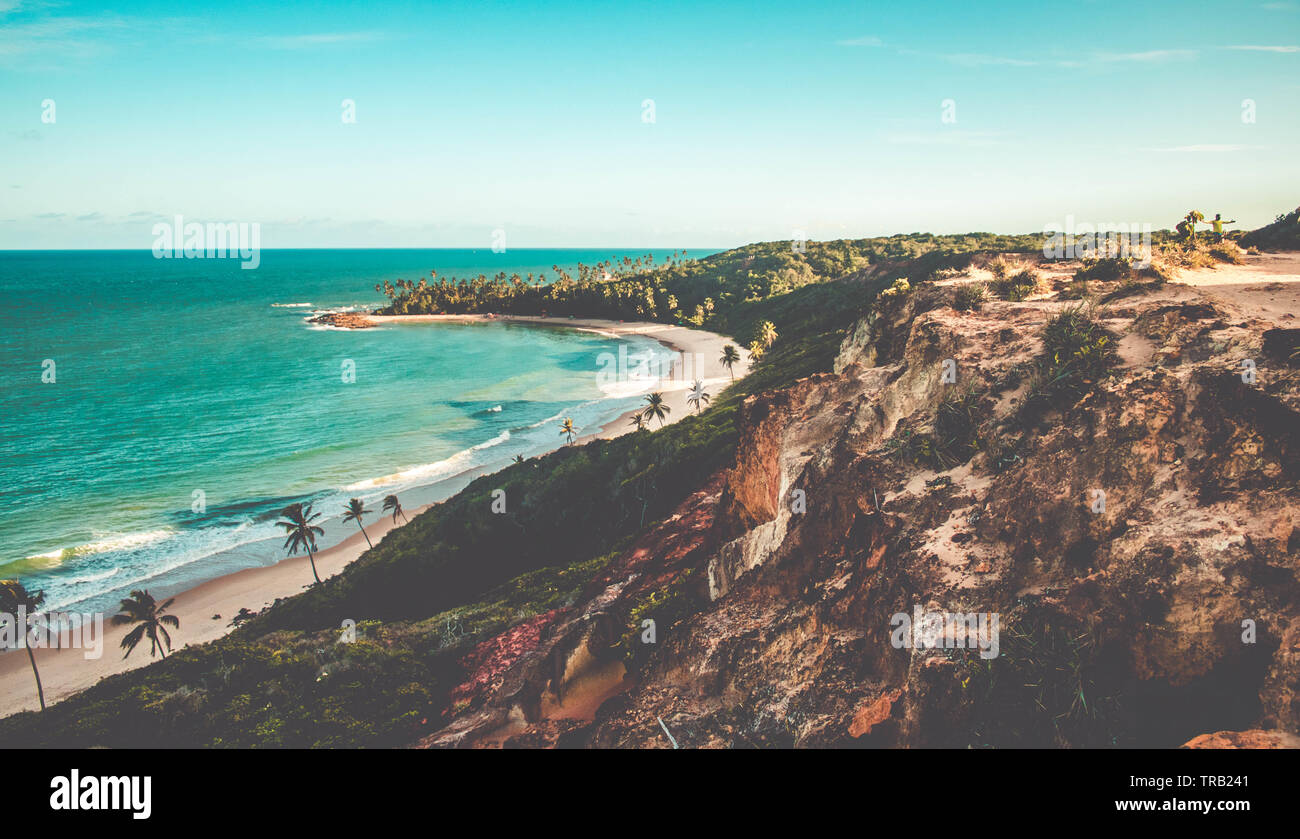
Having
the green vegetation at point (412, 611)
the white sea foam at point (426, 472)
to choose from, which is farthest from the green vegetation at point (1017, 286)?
the white sea foam at point (426, 472)

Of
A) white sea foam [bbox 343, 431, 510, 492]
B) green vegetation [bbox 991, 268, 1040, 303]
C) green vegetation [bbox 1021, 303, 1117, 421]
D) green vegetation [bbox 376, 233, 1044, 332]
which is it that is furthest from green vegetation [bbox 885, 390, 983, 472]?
green vegetation [bbox 376, 233, 1044, 332]

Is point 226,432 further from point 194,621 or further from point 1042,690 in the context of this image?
point 1042,690

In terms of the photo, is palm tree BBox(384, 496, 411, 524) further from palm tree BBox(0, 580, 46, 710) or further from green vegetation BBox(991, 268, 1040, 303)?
green vegetation BBox(991, 268, 1040, 303)

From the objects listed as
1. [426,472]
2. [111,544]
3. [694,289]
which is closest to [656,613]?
[426,472]

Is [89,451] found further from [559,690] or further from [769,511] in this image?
[769,511]

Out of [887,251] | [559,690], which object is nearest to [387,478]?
[559,690]
